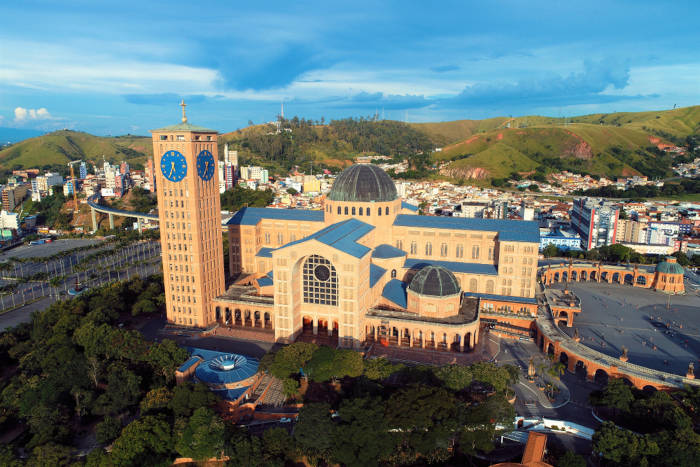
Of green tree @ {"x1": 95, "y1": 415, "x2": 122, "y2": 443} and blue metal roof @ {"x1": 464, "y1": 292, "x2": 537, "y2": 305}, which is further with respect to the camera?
blue metal roof @ {"x1": 464, "y1": 292, "x2": 537, "y2": 305}

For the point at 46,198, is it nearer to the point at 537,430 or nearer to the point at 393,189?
the point at 393,189

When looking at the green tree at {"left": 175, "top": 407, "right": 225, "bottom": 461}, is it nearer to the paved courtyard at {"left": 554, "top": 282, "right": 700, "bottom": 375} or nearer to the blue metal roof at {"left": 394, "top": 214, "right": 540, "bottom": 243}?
the blue metal roof at {"left": 394, "top": 214, "right": 540, "bottom": 243}

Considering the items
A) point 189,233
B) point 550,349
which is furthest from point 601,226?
point 189,233

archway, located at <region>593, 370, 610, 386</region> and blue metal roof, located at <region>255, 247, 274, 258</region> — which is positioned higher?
blue metal roof, located at <region>255, 247, 274, 258</region>

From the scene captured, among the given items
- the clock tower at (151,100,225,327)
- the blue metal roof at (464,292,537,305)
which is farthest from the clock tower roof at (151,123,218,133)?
the blue metal roof at (464,292,537,305)

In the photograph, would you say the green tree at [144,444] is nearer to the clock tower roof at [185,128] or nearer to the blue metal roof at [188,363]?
the blue metal roof at [188,363]

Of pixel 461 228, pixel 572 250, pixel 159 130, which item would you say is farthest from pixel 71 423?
pixel 572 250
